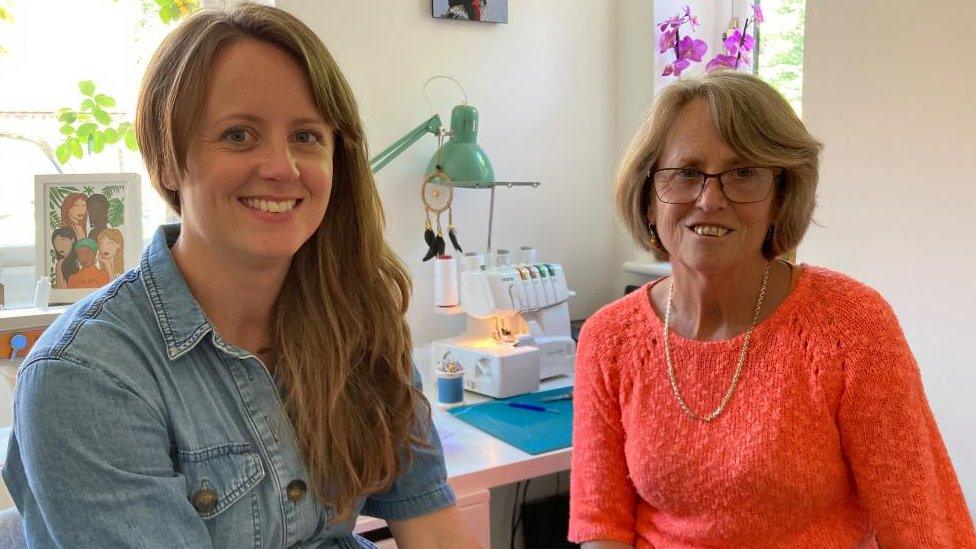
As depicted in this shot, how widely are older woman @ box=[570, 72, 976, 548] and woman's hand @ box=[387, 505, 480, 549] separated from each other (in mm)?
245

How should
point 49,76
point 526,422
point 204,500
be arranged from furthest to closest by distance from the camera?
point 49,76, point 526,422, point 204,500

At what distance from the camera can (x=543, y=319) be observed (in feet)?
6.72

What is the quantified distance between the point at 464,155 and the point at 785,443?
49.2 inches

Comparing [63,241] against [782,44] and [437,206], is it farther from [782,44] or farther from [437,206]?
[782,44]

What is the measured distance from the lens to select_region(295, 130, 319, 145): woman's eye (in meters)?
0.95

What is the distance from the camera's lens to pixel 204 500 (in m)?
0.88

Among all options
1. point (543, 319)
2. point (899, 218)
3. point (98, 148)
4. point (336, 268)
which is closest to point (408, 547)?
point (336, 268)

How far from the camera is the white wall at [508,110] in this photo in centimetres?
225

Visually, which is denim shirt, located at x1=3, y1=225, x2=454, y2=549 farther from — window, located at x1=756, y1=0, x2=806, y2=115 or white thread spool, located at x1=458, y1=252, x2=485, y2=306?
window, located at x1=756, y1=0, x2=806, y2=115

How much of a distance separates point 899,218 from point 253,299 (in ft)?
4.10

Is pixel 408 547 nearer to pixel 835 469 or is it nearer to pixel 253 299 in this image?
pixel 253 299

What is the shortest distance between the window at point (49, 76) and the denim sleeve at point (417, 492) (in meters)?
1.37

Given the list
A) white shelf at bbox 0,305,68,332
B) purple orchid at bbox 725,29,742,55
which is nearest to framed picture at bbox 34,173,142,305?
white shelf at bbox 0,305,68,332

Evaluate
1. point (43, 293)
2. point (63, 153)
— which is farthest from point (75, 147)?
point (43, 293)
